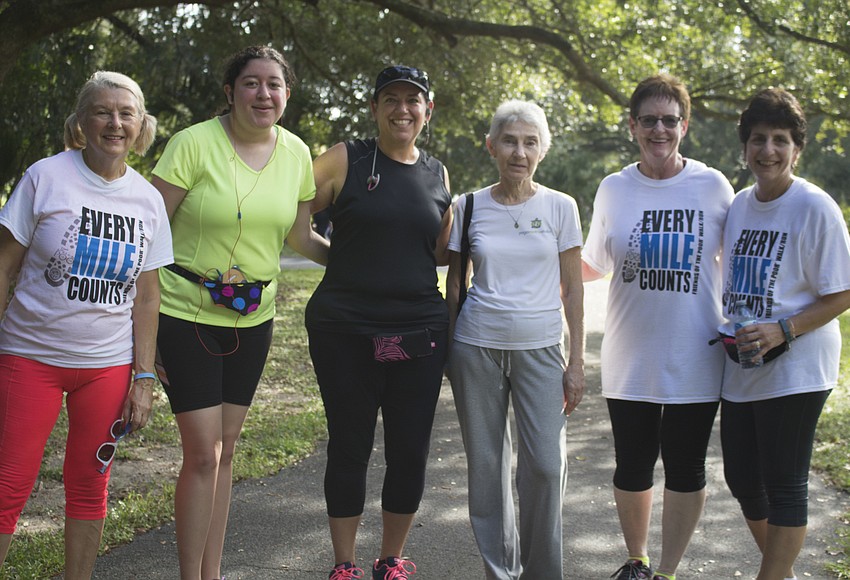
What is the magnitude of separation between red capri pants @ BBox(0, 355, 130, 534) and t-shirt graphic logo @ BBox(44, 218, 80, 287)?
11.9 inches

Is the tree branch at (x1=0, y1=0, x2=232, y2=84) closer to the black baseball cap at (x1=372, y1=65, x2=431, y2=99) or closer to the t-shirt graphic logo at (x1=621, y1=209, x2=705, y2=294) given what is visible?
the black baseball cap at (x1=372, y1=65, x2=431, y2=99)

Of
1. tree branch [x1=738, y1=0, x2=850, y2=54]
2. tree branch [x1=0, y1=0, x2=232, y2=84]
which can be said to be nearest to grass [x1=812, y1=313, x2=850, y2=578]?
tree branch [x1=738, y1=0, x2=850, y2=54]

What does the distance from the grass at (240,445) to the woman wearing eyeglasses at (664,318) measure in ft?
8.08

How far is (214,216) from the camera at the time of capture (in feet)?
11.6

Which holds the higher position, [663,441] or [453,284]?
[453,284]

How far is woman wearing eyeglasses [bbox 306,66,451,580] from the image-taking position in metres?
3.74

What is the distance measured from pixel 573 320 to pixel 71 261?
2005mm

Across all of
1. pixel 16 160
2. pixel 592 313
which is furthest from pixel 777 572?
pixel 592 313

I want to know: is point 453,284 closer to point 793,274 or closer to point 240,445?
point 793,274

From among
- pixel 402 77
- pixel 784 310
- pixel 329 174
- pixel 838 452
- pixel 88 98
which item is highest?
pixel 402 77

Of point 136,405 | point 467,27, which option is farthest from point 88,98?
point 467,27

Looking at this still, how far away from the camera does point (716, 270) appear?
3910 mm

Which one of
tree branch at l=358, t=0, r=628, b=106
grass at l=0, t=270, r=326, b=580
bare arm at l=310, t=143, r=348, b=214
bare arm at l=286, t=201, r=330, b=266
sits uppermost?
tree branch at l=358, t=0, r=628, b=106

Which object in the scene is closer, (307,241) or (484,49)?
(307,241)
